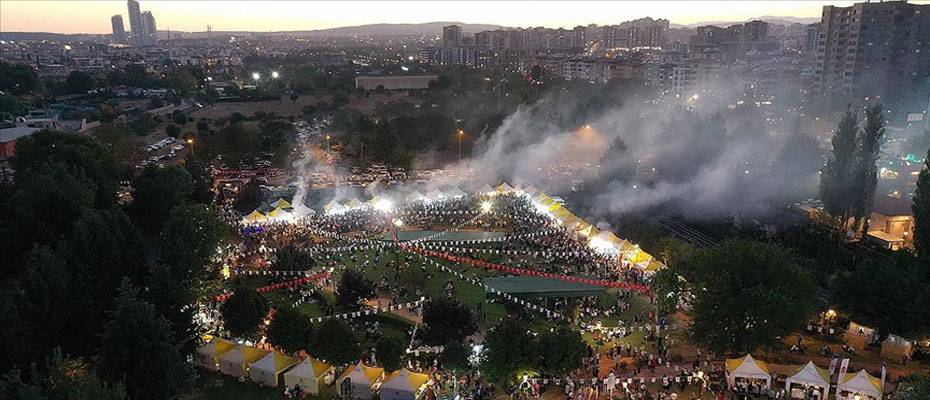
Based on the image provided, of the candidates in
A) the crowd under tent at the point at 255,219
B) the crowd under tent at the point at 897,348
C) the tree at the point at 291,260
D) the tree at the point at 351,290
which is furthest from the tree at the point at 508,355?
the crowd under tent at the point at 255,219

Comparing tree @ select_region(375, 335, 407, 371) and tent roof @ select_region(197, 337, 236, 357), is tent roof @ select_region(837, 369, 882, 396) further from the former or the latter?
tent roof @ select_region(197, 337, 236, 357)

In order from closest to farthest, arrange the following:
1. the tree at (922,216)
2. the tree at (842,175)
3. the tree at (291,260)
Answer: the tree at (922,216)
the tree at (291,260)
the tree at (842,175)

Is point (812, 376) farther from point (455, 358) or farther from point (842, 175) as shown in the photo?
point (842, 175)

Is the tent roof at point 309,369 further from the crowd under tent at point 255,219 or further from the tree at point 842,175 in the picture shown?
the tree at point 842,175

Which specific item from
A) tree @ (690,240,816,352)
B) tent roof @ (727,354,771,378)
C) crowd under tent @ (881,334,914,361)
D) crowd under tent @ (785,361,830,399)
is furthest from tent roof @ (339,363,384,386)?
crowd under tent @ (881,334,914,361)

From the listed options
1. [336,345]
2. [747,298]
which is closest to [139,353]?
[336,345]

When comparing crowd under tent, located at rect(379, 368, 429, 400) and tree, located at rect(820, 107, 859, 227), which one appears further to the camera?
tree, located at rect(820, 107, 859, 227)
